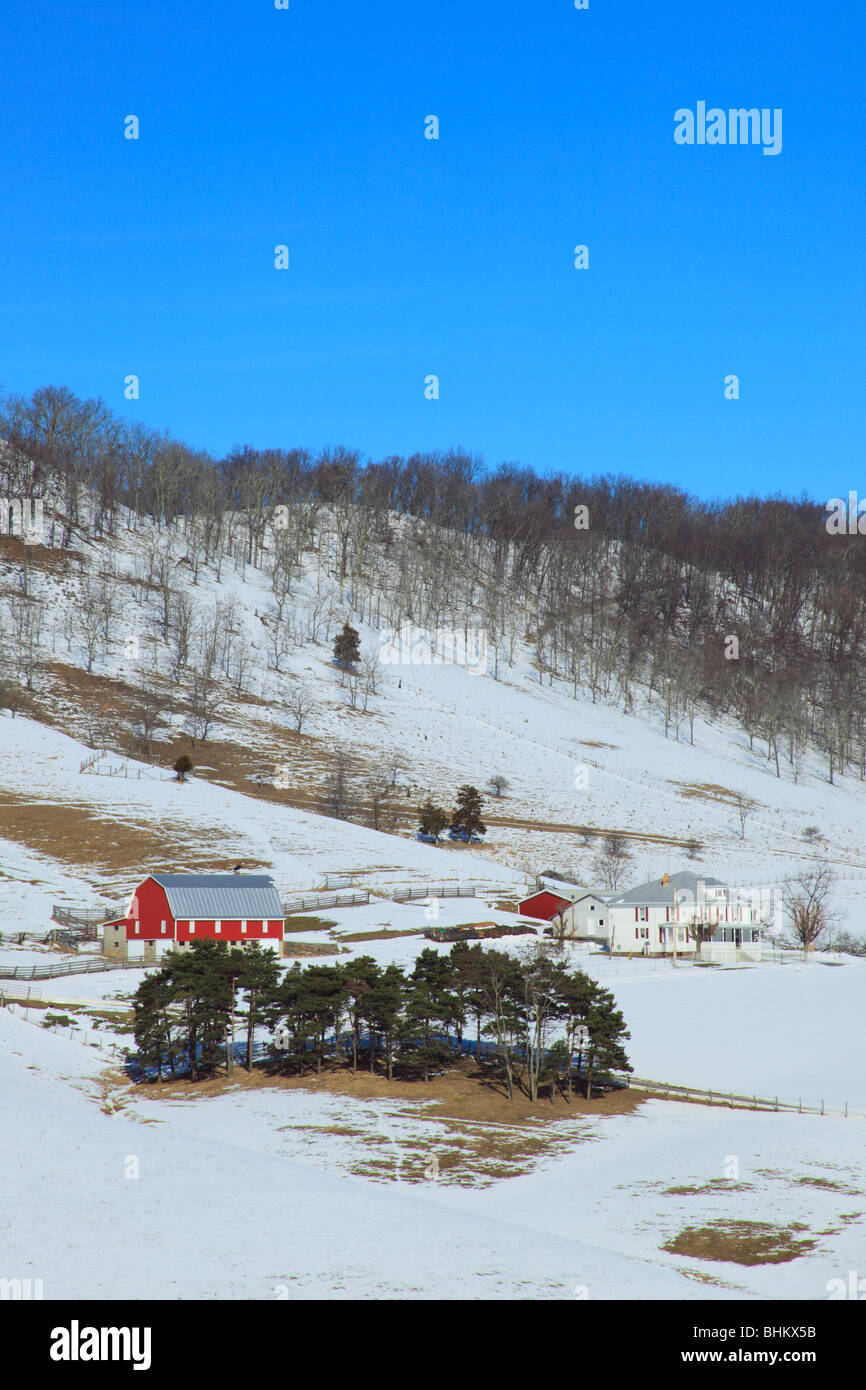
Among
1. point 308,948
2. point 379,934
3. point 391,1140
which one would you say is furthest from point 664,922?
point 391,1140

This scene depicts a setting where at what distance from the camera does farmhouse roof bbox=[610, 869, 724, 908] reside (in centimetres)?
6931

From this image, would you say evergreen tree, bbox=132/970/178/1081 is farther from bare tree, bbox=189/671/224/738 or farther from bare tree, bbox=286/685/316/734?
bare tree, bbox=286/685/316/734

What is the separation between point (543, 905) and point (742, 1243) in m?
46.0

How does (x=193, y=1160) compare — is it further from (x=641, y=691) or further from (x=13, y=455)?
(x=13, y=455)

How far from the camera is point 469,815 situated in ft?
304

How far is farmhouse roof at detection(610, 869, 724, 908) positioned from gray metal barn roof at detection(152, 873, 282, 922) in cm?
2224

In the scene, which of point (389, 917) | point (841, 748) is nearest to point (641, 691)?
point (841, 748)

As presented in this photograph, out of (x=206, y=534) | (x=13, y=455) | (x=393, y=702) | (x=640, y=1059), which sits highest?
(x=13, y=455)

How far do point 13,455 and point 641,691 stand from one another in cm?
8933

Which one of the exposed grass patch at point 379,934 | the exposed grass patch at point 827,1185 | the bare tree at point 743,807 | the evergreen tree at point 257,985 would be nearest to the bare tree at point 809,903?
the bare tree at point 743,807

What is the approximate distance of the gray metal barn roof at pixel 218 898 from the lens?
193 ft

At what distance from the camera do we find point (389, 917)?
65500 mm

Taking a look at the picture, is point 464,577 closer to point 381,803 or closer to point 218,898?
point 381,803

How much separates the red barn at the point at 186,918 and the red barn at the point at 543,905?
1775cm
